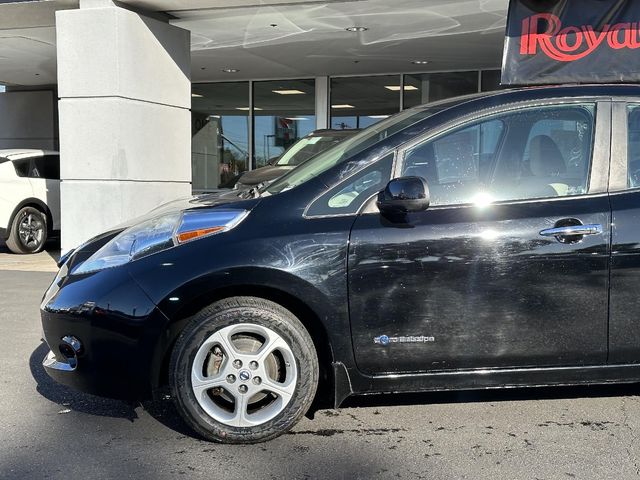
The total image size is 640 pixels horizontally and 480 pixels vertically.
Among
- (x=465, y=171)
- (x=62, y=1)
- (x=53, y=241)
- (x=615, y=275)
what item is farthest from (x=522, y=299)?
(x=53, y=241)

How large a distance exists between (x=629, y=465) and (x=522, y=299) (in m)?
0.90

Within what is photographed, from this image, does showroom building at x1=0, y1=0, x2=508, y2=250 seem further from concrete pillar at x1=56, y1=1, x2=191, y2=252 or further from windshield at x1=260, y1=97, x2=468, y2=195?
windshield at x1=260, y1=97, x2=468, y2=195

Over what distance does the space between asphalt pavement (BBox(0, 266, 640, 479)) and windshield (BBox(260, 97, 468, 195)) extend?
4.44 ft

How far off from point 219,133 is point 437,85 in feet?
20.4

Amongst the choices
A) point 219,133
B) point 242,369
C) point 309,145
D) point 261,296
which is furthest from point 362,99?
point 242,369

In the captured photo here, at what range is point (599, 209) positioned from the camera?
3.25m

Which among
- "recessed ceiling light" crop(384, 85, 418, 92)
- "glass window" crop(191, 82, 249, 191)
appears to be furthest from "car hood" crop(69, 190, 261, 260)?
"glass window" crop(191, 82, 249, 191)

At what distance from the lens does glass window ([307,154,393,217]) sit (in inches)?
128

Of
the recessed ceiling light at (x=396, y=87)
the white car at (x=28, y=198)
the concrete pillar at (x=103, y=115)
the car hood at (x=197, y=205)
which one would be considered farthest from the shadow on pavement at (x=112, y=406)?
the recessed ceiling light at (x=396, y=87)

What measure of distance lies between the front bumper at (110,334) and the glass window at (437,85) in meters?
12.4

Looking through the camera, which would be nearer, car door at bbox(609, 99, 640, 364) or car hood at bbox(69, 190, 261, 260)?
car door at bbox(609, 99, 640, 364)

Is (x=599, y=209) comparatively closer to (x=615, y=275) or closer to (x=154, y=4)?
(x=615, y=275)

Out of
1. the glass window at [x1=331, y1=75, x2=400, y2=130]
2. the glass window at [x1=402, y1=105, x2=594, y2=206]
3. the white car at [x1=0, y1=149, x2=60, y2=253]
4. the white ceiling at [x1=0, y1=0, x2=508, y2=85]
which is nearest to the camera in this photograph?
the glass window at [x1=402, y1=105, x2=594, y2=206]

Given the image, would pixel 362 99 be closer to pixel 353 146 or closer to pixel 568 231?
pixel 353 146
